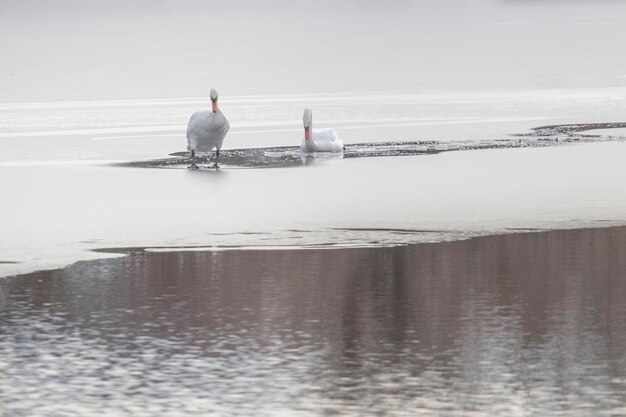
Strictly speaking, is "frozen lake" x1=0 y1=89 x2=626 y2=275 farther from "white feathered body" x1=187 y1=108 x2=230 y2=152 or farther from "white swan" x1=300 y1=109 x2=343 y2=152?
"white feathered body" x1=187 y1=108 x2=230 y2=152

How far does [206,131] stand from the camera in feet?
82.0

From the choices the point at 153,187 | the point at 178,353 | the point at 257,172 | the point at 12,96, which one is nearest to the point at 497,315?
the point at 178,353

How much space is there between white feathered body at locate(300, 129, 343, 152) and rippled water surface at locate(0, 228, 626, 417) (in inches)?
520

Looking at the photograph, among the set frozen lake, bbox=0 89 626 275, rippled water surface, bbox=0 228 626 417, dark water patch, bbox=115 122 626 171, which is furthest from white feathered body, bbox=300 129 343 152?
rippled water surface, bbox=0 228 626 417

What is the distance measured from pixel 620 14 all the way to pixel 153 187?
605ft

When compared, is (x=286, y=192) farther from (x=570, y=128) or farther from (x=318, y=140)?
(x=570, y=128)

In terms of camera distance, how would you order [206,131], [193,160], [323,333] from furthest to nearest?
[206,131] → [193,160] → [323,333]

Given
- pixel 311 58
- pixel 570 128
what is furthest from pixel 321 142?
pixel 311 58

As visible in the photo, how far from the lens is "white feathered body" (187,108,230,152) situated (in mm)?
25016

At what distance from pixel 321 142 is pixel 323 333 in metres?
17.2

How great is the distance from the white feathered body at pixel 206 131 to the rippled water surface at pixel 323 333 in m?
11.6

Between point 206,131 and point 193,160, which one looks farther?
point 206,131

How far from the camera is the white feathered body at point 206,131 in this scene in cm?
2502

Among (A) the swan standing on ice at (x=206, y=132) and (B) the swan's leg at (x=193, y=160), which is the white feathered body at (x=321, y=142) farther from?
(B) the swan's leg at (x=193, y=160)
